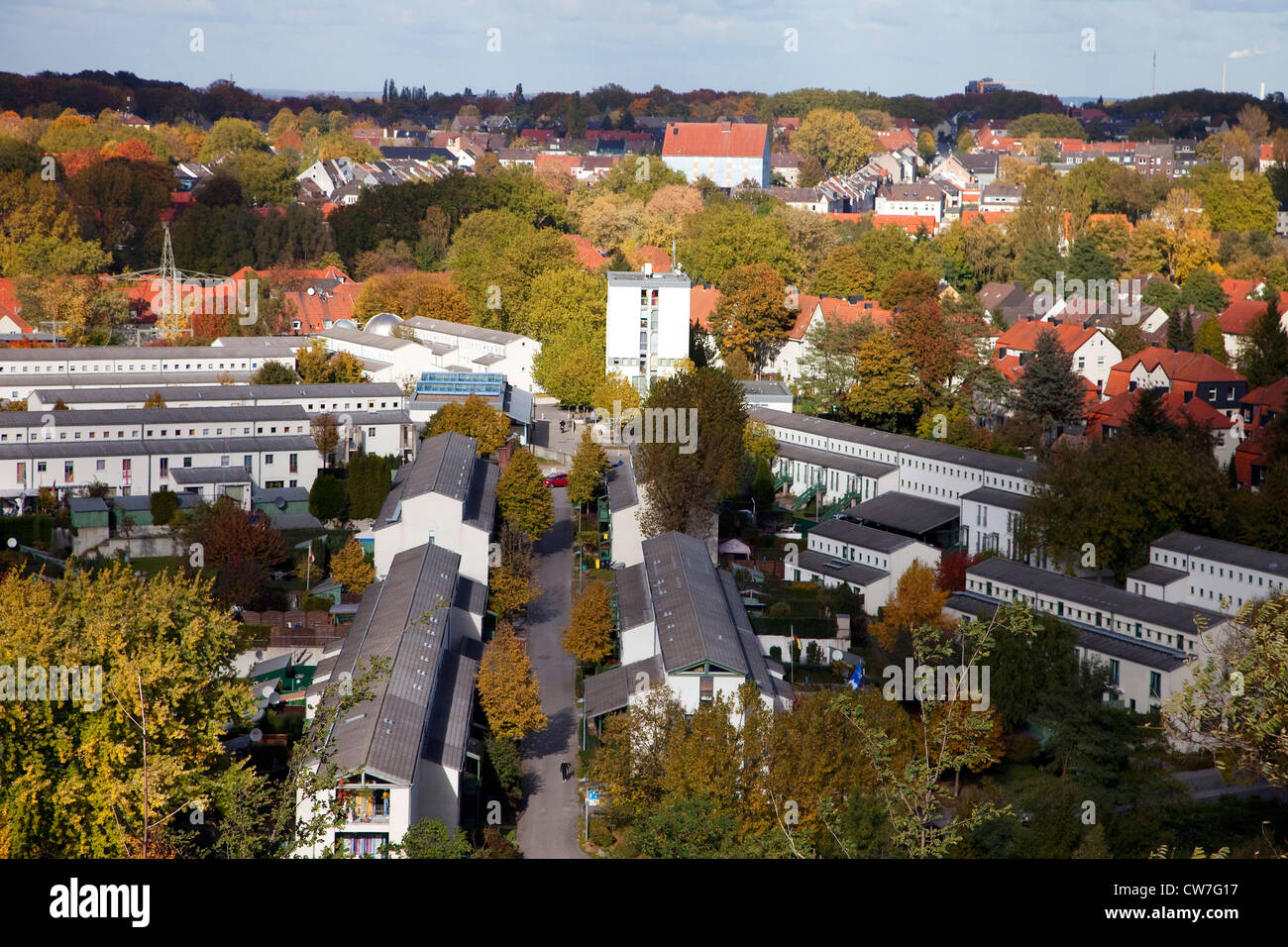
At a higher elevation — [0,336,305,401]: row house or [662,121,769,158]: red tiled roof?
[662,121,769,158]: red tiled roof

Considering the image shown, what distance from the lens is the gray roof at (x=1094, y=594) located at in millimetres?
17953

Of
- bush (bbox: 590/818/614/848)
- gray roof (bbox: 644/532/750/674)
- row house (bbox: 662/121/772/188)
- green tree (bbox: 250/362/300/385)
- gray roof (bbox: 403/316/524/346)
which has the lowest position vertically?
bush (bbox: 590/818/614/848)

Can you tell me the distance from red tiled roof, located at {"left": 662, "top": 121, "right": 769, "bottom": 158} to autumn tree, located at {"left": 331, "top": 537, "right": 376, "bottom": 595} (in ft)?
164

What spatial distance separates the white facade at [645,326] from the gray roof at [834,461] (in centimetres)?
360

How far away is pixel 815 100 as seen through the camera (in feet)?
314

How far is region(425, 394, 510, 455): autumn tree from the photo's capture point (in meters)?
25.6

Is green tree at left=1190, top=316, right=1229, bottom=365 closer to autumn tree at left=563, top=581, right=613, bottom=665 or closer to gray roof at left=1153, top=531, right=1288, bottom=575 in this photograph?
gray roof at left=1153, top=531, right=1288, bottom=575

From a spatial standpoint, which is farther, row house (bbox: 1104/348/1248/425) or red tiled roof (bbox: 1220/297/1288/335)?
red tiled roof (bbox: 1220/297/1288/335)

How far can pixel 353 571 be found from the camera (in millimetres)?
19062

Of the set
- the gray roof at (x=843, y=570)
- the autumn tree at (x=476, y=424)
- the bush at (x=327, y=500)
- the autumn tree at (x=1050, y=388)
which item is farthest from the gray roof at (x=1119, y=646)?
the bush at (x=327, y=500)

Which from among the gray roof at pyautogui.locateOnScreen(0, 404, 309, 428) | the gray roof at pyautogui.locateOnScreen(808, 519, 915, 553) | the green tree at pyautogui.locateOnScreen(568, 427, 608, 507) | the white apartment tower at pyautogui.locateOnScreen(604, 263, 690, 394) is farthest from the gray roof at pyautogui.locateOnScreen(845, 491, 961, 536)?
the gray roof at pyautogui.locateOnScreen(0, 404, 309, 428)

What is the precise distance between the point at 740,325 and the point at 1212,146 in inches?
1400

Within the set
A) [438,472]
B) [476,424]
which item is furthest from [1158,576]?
[476,424]
